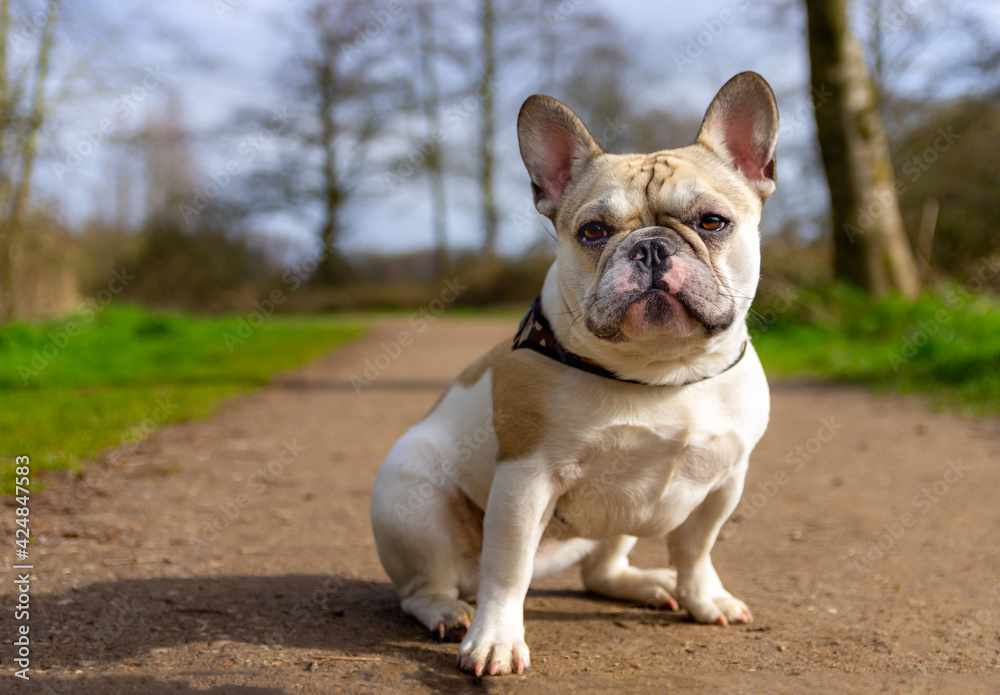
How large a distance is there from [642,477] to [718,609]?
0.75 m

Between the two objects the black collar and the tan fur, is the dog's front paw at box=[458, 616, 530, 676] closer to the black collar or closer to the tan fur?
the tan fur

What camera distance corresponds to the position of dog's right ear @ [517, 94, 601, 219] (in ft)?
9.68

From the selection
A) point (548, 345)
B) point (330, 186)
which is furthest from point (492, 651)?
point (330, 186)

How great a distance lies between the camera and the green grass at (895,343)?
8219 mm

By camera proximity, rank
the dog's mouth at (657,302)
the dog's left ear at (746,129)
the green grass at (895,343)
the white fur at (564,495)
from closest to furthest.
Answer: the dog's mouth at (657,302) → the white fur at (564,495) → the dog's left ear at (746,129) → the green grass at (895,343)

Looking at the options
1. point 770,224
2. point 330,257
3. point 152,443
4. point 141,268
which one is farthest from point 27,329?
point 330,257

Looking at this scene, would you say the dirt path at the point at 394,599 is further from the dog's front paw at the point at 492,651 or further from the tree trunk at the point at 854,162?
the tree trunk at the point at 854,162

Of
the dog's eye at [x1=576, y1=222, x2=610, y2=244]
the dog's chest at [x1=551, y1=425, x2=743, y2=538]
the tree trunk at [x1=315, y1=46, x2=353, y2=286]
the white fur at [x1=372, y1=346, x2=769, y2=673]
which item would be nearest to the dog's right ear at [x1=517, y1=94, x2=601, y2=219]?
the dog's eye at [x1=576, y1=222, x2=610, y2=244]

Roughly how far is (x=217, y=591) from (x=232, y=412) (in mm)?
4794

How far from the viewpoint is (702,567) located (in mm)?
3150

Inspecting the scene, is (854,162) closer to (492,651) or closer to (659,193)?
(659,193)

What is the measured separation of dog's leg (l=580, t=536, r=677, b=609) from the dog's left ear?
1.47m

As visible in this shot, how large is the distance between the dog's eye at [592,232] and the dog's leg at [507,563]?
0.72 meters

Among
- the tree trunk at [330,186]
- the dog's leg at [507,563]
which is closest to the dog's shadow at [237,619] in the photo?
the dog's leg at [507,563]
